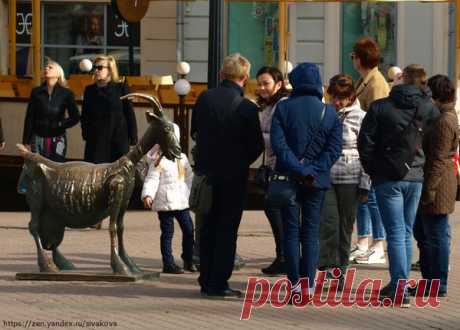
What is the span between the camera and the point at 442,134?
41.7 ft

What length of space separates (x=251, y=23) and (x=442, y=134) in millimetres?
14655

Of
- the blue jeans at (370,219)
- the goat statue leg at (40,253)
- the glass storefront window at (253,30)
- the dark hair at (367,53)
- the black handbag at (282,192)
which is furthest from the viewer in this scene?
the glass storefront window at (253,30)

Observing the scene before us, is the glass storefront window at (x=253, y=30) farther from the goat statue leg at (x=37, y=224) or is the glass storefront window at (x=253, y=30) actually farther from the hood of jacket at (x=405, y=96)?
the hood of jacket at (x=405, y=96)

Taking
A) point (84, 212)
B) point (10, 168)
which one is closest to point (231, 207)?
point (84, 212)

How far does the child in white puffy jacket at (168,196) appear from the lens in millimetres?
14031

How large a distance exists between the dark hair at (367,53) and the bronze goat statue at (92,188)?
205cm

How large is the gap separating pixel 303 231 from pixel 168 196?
202 cm

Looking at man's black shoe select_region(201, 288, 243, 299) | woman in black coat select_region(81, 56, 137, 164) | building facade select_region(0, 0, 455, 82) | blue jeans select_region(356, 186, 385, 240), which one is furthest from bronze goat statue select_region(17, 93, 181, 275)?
building facade select_region(0, 0, 455, 82)

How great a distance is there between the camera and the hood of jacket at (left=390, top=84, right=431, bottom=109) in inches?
488

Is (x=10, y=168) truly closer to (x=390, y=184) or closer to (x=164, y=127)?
(x=164, y=127)

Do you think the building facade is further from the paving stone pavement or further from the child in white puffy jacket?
the child in white puffy jacket

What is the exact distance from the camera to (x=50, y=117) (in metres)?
18.2

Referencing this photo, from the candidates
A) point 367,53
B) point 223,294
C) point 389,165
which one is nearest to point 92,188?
point 223,294

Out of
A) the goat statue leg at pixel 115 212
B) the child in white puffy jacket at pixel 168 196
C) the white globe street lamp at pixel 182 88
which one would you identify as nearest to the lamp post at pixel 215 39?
the child in white puffy jacket at pixel 168 196
